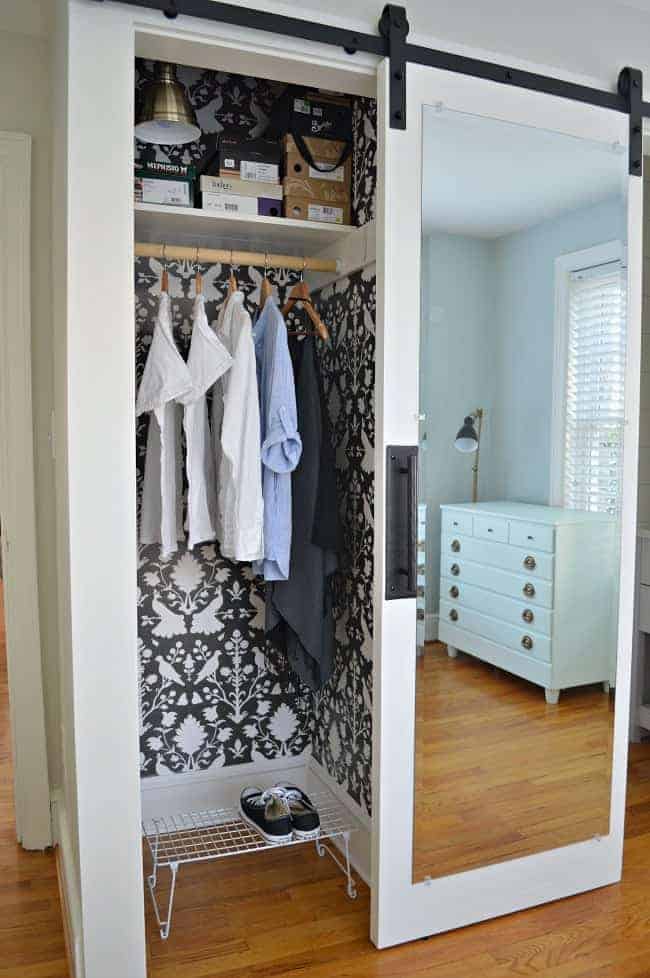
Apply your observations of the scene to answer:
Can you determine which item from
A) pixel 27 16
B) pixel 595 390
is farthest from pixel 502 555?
pixel 27 16

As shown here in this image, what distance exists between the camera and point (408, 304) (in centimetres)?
202

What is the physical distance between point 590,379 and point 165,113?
54.5 inches

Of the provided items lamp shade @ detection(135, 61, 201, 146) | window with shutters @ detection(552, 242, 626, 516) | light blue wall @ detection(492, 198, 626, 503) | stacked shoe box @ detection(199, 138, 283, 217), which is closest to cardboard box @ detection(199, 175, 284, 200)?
stacked shoe box @ detection(199, 138, 283, 217)

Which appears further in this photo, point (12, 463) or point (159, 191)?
point (12, 463)

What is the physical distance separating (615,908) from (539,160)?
2.14m

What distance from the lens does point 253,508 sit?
2225 millimetres

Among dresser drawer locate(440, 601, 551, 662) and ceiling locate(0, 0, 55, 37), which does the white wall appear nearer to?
ceiling locate(0, 0, 55, 37)

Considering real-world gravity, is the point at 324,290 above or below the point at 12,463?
above

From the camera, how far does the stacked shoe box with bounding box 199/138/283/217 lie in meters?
2.33

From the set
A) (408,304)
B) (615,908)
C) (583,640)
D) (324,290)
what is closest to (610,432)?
(583,640)

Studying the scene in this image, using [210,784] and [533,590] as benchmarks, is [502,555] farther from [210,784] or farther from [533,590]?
[210,784]

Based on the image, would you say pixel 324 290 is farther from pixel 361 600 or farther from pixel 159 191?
pixel 361 600

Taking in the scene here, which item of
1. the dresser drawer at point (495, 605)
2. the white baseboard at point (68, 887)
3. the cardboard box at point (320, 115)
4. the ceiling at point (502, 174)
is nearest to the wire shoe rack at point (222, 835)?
the white baseboard at point (68, 887)

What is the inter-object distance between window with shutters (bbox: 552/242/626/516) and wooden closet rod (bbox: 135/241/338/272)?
2.37 feet
